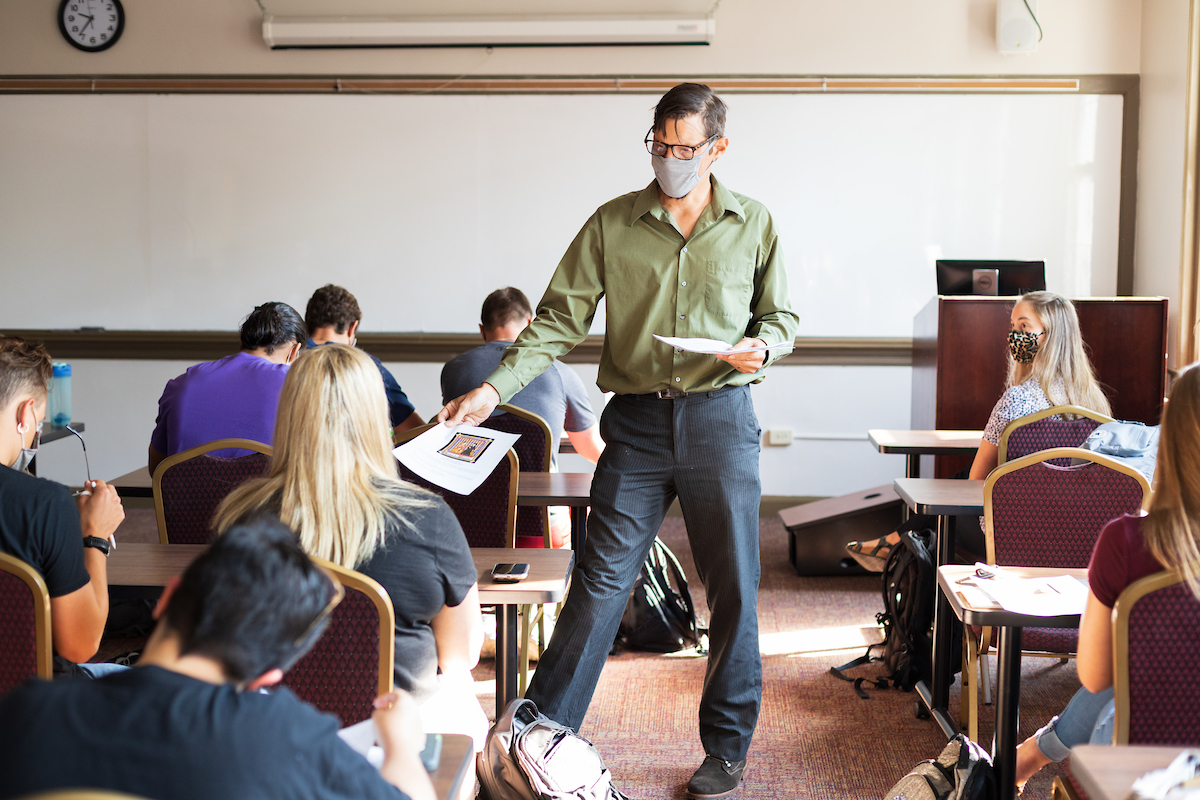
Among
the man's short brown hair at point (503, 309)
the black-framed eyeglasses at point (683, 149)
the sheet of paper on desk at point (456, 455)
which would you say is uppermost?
the black-framed eyeglasses at point (683, 149)

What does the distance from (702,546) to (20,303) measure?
5.34m

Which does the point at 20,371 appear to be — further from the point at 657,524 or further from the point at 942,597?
the point at 942,597

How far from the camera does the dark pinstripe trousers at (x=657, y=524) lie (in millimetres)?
2215

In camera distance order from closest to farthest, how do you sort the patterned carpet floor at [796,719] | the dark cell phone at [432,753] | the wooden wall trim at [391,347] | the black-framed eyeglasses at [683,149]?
1. the dark cell phone at [432,753]
2. the black-framed eyeglasses at [683,149]
3. the patterned carpet floor at [796,719]
4. the wooden wall trim at [391,347]

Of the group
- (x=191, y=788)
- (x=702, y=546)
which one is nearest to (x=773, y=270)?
(x=702, y=546)

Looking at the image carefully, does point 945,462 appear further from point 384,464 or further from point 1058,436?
point 384,464

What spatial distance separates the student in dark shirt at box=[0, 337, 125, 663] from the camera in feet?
5.23

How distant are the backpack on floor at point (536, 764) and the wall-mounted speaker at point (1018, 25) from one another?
191 inches

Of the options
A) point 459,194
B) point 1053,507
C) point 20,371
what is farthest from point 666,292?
point 459,194

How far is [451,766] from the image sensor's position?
1.22m

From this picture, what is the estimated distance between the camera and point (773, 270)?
91.5 inches

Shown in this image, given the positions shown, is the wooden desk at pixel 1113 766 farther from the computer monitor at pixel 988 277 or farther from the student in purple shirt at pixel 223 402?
the computer monitor at pixel 988 277

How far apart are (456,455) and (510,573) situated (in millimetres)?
290

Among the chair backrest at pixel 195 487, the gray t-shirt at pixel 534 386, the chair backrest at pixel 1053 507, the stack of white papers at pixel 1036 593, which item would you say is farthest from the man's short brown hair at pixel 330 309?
the stack of white papers at pixel 1036 593
